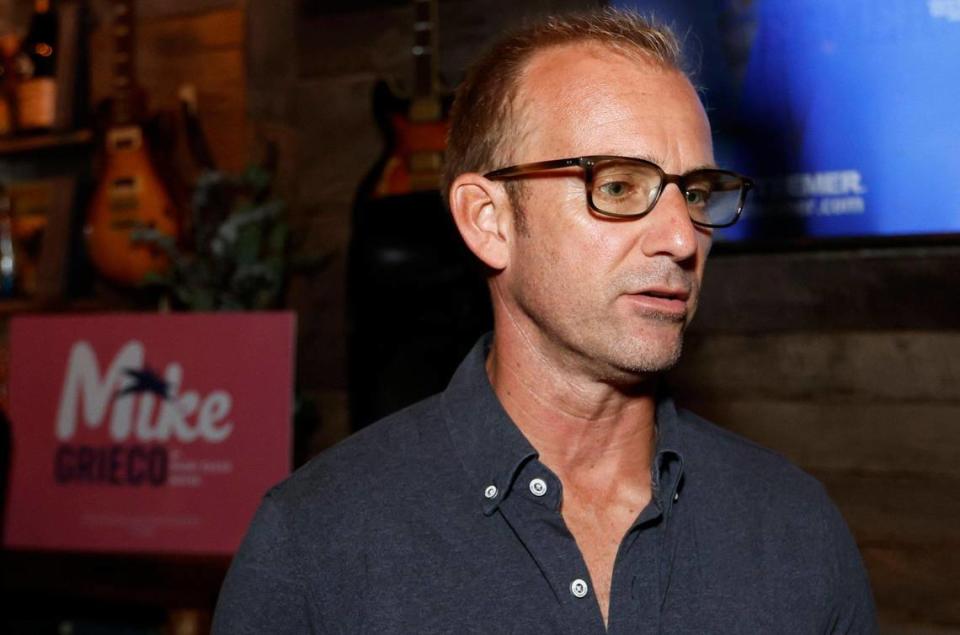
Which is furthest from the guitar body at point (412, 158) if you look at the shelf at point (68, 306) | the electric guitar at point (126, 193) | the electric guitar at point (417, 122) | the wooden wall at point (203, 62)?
the shelf at point (68, 306)

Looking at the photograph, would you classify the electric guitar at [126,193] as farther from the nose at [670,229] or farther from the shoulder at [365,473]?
the nose at [670,229]

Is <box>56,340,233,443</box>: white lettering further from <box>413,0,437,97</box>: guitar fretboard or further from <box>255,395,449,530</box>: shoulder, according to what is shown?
<box>255,395,449,530</box>: shoulder

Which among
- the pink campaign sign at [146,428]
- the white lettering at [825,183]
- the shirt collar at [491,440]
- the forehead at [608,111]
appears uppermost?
the forehead at [608,111]

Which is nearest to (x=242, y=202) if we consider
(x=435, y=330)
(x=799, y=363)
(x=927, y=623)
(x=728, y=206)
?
(x=435, y=330)

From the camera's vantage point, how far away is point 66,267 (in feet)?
11.1

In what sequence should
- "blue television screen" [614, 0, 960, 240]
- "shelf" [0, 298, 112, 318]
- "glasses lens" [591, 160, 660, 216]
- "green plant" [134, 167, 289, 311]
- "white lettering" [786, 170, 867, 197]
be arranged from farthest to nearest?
"shelf" [0, 298, 112, 318]
"green plant" [134, 167, 289, 311]
"white lettering" [786, 170, 867, 197]
"blue television screen" [614, 0, 960, 240]
"glasses lens" [591, 160, 660, 216]

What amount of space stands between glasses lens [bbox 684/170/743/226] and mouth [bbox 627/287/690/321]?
121 mm

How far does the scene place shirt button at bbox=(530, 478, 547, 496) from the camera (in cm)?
124

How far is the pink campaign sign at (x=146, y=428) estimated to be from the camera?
8.25 feet

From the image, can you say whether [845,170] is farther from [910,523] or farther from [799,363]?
[910,523]

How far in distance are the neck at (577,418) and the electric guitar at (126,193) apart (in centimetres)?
196

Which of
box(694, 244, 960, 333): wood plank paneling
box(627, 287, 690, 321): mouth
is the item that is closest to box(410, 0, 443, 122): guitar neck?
box(694, 244, 960, 333): wood plank paneling

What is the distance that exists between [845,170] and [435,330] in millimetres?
1014

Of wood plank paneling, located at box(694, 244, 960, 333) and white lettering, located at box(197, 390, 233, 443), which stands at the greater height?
wood plank paneling, located at box(694, 244, 960, 333)
